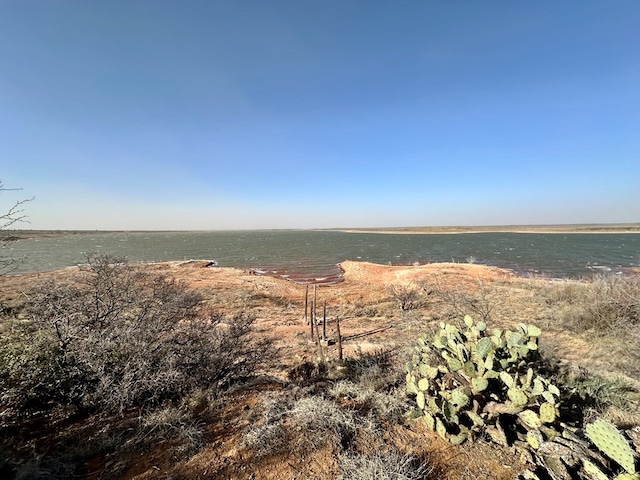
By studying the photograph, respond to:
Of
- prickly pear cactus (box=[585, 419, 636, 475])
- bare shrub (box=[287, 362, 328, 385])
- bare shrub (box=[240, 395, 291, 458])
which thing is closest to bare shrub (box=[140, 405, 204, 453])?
bare shrub (box=[240, 395, 291, 458])

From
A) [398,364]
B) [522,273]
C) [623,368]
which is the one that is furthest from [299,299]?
[522,273]

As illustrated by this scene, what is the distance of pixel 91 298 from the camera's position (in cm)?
613

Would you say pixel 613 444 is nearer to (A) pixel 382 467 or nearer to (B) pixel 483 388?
(B) pixel 483 388

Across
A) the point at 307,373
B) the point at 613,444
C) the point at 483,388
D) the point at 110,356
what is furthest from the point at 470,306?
the point at 110,356

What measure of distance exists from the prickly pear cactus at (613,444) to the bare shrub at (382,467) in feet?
5.62

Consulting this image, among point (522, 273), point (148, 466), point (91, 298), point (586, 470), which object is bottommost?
point (522, 273)

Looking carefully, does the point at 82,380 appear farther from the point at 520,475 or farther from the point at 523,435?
the point at 523,435

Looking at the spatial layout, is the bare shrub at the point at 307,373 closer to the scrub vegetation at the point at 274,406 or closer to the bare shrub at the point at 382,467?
the scrub vegetation at the point at 274,406

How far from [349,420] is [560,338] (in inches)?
379

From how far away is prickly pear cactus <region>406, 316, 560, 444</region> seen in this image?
3838mm

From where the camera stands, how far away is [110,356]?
492 centimetres

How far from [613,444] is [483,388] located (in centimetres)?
126

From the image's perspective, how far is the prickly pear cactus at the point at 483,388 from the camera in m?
3.84

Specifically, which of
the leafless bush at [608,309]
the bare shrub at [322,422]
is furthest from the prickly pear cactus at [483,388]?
the leafless bush at [608,309]
